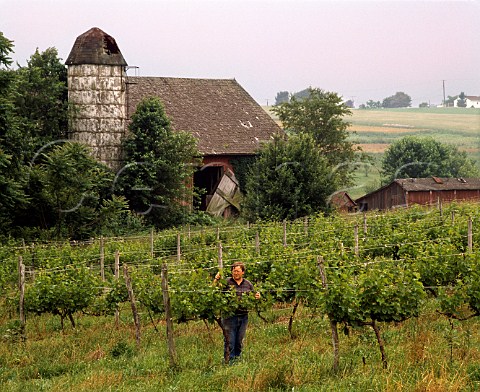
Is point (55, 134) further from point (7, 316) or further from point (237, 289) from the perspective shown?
point (237, 289)

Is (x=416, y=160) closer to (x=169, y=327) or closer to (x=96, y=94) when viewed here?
(x=96, y=94)

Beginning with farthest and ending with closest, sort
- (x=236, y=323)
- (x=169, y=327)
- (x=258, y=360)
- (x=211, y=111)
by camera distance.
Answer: (x=211, y=111)
(x=236, y=323)
(x=169, y=327)
(x=258, y=360)

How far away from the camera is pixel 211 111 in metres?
44.7

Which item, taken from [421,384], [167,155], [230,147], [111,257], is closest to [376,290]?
[421,384]

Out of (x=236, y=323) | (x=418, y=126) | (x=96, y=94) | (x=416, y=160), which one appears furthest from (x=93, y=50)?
(x=418, y=126)

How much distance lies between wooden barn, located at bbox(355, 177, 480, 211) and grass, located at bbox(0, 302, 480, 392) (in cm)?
3279

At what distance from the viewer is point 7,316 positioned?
19.4m

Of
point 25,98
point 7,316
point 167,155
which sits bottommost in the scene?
point 7,316

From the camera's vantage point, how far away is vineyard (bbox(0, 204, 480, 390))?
12.1 m

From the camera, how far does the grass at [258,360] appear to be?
36.2ft

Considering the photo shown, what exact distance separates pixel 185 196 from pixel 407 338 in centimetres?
2445

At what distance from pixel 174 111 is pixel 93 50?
6897 mm

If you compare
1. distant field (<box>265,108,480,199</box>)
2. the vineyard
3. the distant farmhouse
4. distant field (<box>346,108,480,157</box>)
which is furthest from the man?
distant field (<box>346,108,480,157</box>)

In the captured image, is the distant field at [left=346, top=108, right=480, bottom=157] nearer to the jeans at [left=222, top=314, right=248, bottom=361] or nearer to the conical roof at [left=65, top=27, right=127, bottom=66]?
the conical roof at [left=65, top=27, right=127, bottom=66]
